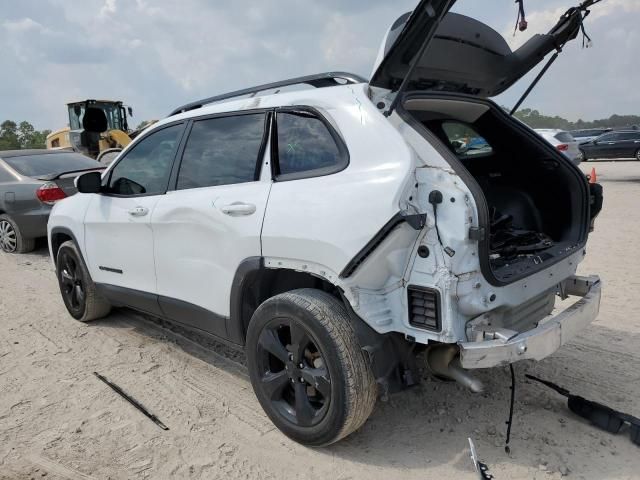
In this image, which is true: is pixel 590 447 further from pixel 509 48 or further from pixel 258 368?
pixel 509 48

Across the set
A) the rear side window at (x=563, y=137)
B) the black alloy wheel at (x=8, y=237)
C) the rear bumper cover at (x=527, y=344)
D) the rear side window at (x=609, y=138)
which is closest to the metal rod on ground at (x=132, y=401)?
the rear bumper cover at (x=527, y=344)

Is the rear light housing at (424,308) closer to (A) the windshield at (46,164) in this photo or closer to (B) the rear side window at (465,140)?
(B) the rear side window at (465,140)

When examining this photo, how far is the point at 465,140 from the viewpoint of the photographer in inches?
152

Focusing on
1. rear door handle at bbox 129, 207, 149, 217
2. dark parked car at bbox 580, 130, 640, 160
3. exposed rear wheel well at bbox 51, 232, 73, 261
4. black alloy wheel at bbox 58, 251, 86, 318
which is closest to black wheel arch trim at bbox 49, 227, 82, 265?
exposed rear wheel well at bbox 51, 232, 73, 261

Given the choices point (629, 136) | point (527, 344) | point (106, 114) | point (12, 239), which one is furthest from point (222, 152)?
point (629, 136)

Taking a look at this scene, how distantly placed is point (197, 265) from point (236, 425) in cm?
105

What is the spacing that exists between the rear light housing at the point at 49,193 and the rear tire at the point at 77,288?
311 centimetres

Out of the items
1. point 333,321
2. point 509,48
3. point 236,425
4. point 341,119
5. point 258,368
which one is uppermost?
point 509,48

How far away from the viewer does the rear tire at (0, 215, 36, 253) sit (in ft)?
26.7

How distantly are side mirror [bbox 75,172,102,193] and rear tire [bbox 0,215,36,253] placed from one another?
4.76 metres

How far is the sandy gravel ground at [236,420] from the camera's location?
2785mm

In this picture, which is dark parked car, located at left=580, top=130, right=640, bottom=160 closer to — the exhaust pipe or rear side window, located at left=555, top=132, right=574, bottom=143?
rear side window, located at left=555, top=132, right=574, bottom=143

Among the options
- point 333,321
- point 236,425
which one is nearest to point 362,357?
point 333,321

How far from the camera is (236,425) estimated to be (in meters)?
3.21
